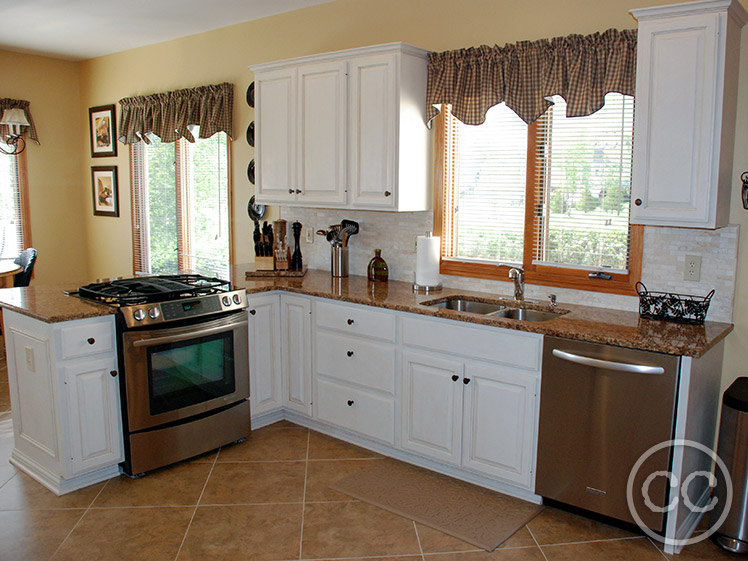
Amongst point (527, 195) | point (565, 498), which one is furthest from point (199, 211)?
point (565, 498)

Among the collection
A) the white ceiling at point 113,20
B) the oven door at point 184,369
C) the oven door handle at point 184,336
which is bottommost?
the oven door at point 184,369

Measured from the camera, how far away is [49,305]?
3.20 m

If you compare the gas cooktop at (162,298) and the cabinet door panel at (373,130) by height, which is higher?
the cabinet door panel at (373,130)

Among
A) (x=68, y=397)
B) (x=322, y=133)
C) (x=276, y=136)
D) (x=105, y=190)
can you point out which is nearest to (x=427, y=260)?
(x=322, y=133)

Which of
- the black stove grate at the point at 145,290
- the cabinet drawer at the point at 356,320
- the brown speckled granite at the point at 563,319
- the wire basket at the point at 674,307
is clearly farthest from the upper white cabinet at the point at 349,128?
the wire basket at the point at 674,307

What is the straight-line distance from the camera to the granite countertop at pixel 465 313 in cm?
267

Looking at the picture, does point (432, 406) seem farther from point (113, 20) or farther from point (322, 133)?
point (113, 20)

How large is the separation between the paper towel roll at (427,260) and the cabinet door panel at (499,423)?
762 millimetres

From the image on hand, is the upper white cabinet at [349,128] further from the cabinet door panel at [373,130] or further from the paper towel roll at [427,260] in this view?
the paper towel roll at [427,260]

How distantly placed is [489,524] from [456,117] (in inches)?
82.6

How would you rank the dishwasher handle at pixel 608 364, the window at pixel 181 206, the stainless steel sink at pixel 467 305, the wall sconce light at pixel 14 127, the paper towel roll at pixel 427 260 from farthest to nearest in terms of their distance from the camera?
the wall sconce light at pixel 14 127 < the window at pixel 181 206 < the paper towel roll at pixel 427 260 < the stainless steel sink at pixel 467 305 < the dishwasher handle at pixel 608 364

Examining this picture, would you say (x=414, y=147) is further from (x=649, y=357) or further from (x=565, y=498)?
(x=565, y=498)

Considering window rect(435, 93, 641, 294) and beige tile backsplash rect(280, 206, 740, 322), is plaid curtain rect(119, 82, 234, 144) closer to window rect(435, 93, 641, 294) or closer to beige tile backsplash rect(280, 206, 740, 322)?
beige tile backsplash rect(280, 206, 740, 322)

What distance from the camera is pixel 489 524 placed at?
2859mm
